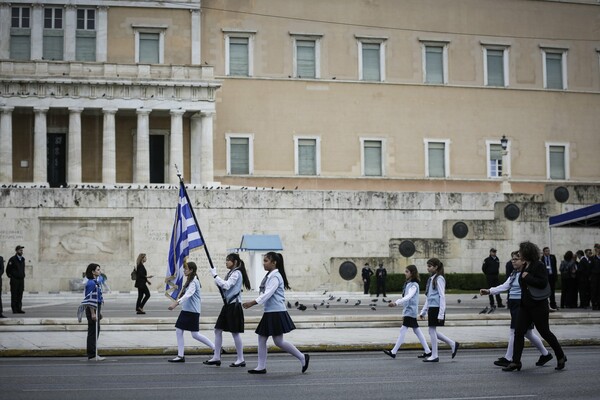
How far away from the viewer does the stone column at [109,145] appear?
46178mm

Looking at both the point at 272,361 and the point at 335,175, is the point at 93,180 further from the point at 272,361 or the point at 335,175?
the point at 272,361

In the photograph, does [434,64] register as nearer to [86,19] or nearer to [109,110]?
[109,110]

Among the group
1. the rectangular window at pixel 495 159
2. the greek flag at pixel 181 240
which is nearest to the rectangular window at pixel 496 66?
the rectangular window at pixel 495 159

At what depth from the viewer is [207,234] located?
39.2 meters

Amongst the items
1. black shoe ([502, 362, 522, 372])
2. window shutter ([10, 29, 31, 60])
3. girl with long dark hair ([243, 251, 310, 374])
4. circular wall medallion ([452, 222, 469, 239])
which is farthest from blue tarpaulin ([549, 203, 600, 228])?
window shutter ([10, 29, 31, 60])

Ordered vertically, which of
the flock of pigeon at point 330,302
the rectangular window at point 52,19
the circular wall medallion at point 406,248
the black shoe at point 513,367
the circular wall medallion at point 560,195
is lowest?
the black shoe at point 513,367

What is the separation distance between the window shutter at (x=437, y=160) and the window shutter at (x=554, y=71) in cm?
742

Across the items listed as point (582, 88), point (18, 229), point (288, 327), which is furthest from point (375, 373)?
point (582, 88)

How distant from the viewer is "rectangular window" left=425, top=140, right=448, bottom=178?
53719 mm

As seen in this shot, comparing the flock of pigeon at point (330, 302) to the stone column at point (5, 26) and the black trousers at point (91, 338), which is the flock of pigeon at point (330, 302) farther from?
the stone column at point (5, 26)

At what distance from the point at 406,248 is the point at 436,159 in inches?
626

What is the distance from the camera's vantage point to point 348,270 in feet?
126

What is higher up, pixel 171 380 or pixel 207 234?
pixel 207 234

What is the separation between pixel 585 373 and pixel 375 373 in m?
3.07
